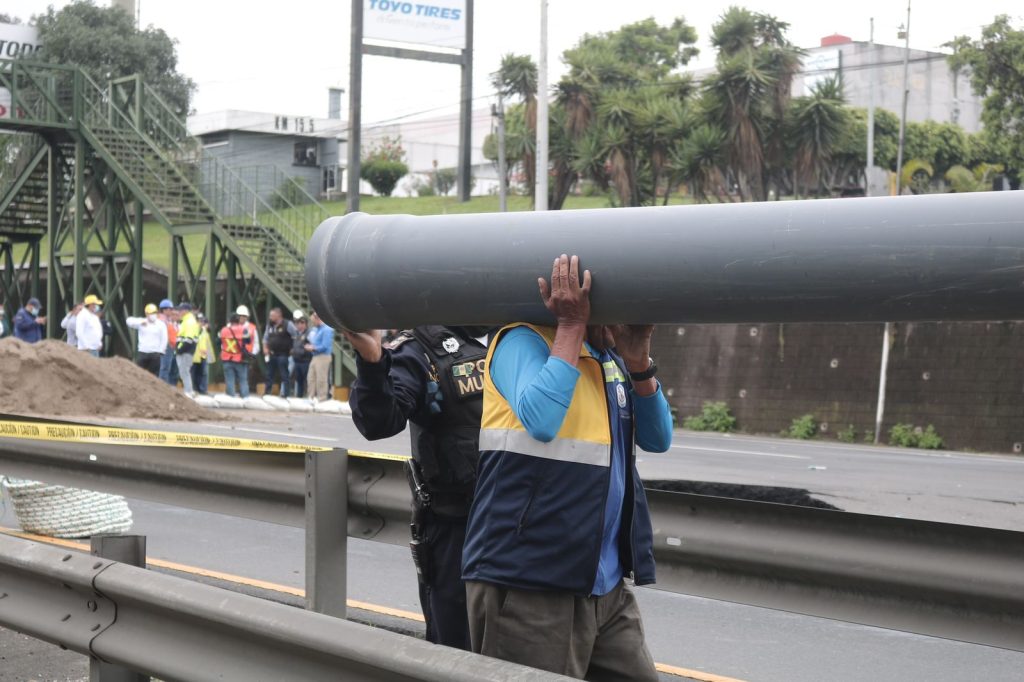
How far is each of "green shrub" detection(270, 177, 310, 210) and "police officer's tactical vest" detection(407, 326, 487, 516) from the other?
2485 cm

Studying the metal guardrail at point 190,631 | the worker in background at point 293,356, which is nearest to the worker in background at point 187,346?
the worker in background at point 293,356

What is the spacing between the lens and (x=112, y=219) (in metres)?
32.3

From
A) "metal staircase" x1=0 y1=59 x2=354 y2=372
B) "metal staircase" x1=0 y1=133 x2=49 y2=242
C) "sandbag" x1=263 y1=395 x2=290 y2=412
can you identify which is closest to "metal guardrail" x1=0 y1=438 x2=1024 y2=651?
"sandbag" x1=263 y1=395 x2=290 y2=412

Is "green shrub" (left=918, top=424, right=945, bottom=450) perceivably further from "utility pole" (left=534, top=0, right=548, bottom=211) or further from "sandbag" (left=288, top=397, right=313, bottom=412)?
"sandbag" (left=288, top=397, right=313, bottom=412)

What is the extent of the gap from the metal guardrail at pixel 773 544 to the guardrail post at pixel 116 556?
2.33 ft

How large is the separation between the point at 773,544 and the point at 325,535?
5.20 ft

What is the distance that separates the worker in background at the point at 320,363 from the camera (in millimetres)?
24031

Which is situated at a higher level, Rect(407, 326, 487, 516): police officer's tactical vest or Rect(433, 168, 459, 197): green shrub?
Rect(433, 168, 459, 197): green shrub

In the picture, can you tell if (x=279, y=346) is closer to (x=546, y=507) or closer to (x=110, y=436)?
(x=110, y=436)

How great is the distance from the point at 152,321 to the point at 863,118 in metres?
38.3

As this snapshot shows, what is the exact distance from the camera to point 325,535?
4.51 metres

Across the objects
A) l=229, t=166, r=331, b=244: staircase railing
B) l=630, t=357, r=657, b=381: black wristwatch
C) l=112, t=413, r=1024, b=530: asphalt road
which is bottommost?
l=112, t=413, r=1024, b=530: asphalt road

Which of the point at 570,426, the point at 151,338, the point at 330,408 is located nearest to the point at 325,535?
the point at 570,426

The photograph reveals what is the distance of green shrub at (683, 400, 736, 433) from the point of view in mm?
23531
